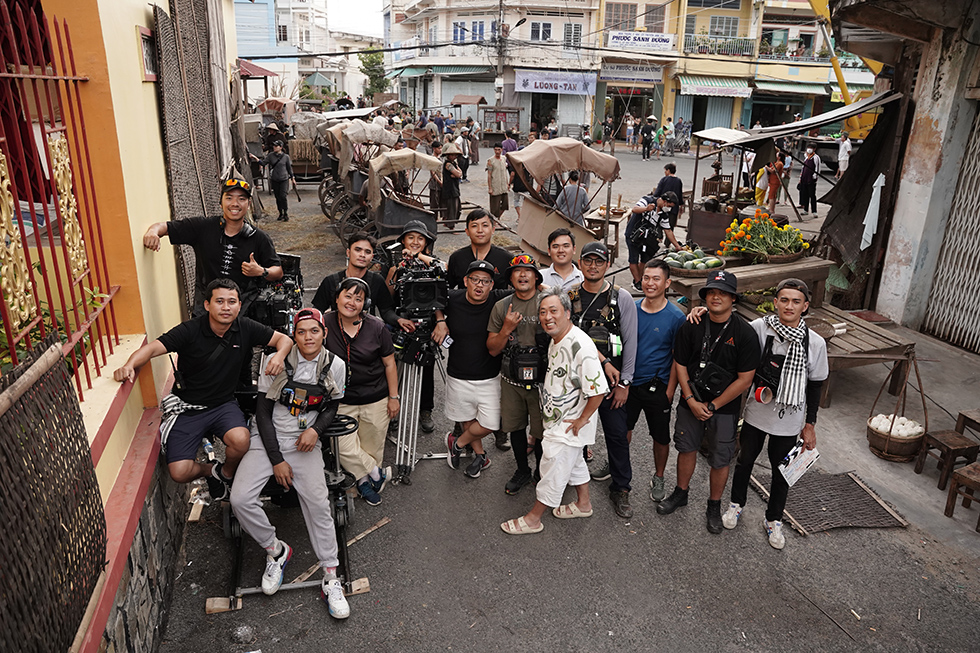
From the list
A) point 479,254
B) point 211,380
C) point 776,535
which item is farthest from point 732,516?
point 211,380

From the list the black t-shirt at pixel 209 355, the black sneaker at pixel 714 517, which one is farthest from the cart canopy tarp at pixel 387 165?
the black sneaker at pixel 714 517

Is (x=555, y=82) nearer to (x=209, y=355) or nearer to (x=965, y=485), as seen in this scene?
(x=965, y=485)

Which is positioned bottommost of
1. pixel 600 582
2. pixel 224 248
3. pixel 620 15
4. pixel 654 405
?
pixel 600 582

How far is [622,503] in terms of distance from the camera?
4980 millimetres

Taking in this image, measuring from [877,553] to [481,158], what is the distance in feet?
85.8

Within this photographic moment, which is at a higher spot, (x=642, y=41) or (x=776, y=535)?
(x=642, y=41)

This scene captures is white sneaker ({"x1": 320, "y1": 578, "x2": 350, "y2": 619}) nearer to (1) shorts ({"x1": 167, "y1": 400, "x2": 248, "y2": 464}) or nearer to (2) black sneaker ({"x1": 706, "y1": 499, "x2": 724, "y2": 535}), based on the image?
(1) shorts ({"x1": 167, "y1": 400, "x2": 248, "y2": 464})

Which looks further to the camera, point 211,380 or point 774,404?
point 774,404

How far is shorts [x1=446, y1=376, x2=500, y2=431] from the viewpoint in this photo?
5.10 m

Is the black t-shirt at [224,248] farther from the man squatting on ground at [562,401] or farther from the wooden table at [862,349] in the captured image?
the wooden table at [862,349]

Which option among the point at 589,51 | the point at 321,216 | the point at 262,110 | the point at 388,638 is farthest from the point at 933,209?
the point at 589,51

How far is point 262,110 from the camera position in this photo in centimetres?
2631

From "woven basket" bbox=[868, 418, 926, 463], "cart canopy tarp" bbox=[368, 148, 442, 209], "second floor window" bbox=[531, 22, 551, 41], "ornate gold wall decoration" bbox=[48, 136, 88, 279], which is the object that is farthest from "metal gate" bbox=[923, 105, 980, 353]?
"second floor window" bbox=[531, 22, 551, 41]

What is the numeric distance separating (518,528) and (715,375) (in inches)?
69.2
